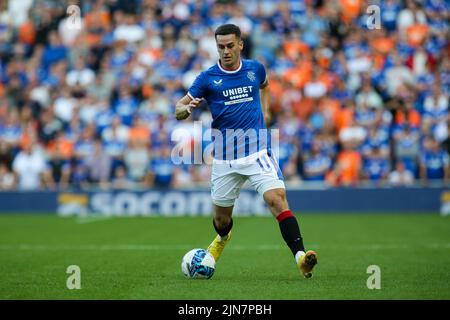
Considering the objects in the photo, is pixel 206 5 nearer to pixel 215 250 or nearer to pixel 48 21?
pixel 48 21

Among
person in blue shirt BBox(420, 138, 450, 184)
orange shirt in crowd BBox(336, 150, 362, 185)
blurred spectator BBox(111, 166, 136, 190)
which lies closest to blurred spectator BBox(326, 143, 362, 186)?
orange shirt in crowd BBox(336, 150, 362, 185)

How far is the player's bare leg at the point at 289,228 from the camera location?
877cm

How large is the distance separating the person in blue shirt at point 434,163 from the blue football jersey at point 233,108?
477 inches

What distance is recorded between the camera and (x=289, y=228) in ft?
29.7

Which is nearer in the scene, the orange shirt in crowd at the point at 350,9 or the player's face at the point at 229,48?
the player's face at the point at 229,48

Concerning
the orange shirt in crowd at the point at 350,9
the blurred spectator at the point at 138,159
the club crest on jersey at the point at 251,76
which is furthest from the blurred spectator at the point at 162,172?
the club crest on jersey at the point at 251,76

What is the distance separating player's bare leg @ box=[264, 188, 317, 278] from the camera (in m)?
8.77

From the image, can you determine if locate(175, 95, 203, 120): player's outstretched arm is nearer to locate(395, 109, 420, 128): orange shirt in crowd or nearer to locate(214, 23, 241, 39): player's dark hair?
locate(214, 23, 241, 39): player's dark hair

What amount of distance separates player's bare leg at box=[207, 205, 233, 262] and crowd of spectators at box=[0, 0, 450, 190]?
36.7 ft

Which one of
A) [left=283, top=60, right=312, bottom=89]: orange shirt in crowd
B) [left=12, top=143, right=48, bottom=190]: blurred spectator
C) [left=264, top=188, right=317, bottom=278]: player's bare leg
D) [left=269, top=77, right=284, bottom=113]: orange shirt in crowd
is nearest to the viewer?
[left=264, top=188, right=317, bottom=278]: player's bare leg

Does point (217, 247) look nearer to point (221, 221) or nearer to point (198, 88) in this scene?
point (221, 221)

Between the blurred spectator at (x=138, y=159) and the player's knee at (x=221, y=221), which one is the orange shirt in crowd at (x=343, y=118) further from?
the player's knee at (x=221, y=221)

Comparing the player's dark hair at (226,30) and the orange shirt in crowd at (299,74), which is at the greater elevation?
the orange shirt in crowd at (299,74)

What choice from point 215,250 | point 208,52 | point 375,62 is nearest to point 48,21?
point 208,52
